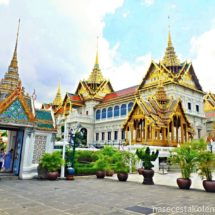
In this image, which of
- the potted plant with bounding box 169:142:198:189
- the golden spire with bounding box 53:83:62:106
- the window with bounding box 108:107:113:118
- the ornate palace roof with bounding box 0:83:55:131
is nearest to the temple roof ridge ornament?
the window with bounding box 108:107:113:118

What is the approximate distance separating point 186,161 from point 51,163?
6.08m

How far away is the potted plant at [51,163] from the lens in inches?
430

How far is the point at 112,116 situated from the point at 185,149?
104 feet

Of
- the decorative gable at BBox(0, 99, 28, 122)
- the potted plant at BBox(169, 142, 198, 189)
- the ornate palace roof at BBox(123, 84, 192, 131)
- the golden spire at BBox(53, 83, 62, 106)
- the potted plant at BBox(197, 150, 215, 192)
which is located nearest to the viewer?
the potted plant at BBox(197, 150, 215, 192)

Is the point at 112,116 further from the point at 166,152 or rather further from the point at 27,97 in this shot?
the point at 27,97

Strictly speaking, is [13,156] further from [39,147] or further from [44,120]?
[44,120]

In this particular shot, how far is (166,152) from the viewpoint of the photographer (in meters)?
18.6

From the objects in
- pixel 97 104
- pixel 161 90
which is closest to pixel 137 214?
pixel 161 90

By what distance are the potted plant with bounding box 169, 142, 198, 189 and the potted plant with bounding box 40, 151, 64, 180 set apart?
5.43 meters

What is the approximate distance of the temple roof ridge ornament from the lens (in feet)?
118

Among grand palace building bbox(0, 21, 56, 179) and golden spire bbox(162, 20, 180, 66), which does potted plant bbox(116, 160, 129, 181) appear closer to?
grand palace building bbox(0, 21, 56, 179)

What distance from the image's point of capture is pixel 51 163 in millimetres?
10938

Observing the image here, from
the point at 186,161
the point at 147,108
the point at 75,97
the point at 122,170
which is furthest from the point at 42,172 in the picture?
the point at 75,97

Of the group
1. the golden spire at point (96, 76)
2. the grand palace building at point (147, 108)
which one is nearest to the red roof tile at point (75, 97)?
the grand palace building at point (147, 108)
